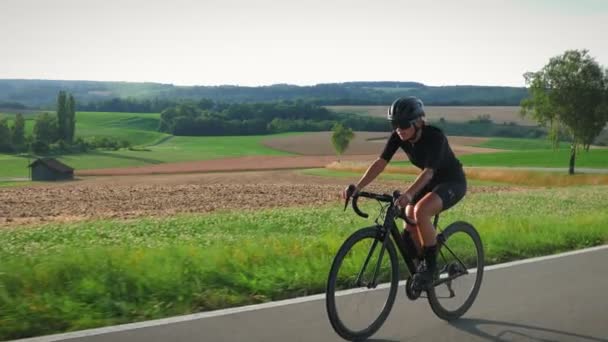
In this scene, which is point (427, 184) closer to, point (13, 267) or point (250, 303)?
point (250, 303)

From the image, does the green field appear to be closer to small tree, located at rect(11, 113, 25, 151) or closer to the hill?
small tree, located at rect(11, 113, 25, 151)

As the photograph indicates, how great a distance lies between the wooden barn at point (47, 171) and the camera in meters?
57.3

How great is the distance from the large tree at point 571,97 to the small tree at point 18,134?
51615 mm

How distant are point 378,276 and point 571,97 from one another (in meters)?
47.2

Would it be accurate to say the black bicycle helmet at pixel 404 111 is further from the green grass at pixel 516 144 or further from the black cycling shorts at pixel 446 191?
the green grass at pixel 516 144

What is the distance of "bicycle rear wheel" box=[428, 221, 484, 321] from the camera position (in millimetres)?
5863

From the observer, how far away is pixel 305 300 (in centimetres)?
634

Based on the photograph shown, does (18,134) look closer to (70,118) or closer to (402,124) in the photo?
(70,118)

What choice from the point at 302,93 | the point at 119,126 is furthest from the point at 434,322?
the point at 302,93

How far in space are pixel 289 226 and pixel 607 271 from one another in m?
7.62

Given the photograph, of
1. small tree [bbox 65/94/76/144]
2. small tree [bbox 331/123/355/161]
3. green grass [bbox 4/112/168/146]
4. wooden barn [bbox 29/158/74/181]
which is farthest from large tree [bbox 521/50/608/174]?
green grass [bbox 4/112/168/146]

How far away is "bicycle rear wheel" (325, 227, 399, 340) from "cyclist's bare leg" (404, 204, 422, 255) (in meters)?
0.26

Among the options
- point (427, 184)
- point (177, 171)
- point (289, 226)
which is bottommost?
point (177, 171)

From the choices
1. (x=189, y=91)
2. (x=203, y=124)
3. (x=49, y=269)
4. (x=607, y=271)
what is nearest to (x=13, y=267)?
(x=49, y=269)
